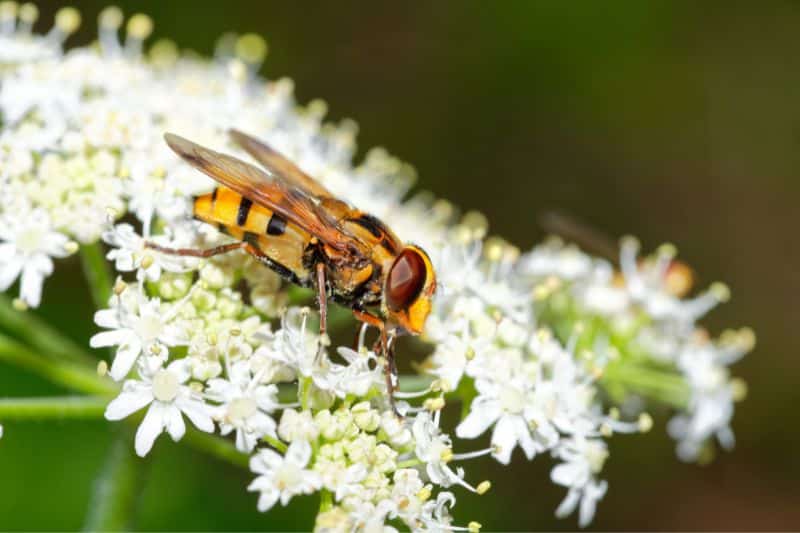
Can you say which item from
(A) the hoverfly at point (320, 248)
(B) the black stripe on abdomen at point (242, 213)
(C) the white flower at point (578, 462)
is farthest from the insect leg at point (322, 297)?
(C) the white flower at point (578, 462)

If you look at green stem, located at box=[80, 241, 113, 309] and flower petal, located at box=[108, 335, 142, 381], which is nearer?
flower petal, located at box=[108, 335, 142, 381]

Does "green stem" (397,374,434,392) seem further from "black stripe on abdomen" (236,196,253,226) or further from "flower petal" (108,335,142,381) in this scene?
"flower petal" (108,335,142,381)

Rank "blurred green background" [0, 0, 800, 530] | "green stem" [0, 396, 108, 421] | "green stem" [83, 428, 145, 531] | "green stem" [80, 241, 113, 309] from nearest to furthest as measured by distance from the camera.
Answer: "green stem" [0, 396, 108, 421] < "green stem" [80, 241, 113, 309] < "green stem" [83, 428, 145, 531] < "blurred green background" [0, 0, 800, 530]

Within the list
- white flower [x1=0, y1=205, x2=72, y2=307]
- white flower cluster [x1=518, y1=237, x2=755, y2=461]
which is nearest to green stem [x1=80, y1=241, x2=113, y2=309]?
white flower [x1=0, y1=205, x2=72, y2=307]

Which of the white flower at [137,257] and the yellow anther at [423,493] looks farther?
the white flower at [137,257]

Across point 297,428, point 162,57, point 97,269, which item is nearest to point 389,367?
point 297,428

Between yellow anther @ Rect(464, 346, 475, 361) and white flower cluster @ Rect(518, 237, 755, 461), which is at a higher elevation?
white flower cluster @ Rect(518, 237, 755, 461)

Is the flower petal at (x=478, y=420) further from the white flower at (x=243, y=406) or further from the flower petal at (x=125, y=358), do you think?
the flower petal at (x=125, y=358)
